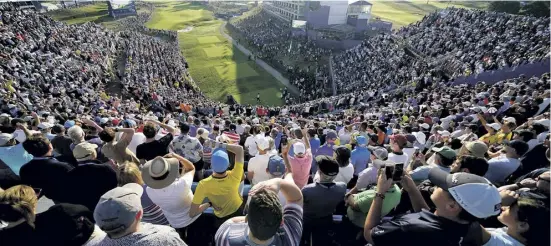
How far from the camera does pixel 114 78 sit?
2694 centimetres

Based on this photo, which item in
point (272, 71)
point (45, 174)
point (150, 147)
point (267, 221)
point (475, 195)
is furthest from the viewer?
point (272, 71)

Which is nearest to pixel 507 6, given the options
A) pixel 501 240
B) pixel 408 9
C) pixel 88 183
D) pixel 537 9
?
pixel 537 9

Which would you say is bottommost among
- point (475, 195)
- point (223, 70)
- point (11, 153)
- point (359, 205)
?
point (223, 70)

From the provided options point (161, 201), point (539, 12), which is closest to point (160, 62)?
point (161, 201)

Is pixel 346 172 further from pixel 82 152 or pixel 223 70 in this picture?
pixel 223 70

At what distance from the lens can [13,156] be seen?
207 inches

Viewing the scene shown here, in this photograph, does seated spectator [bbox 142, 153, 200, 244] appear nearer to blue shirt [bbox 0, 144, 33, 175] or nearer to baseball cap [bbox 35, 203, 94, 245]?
baseball cap [bbox 35, 203, 94, 245]

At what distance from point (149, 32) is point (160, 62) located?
25.6 m

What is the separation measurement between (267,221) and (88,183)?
306 cm

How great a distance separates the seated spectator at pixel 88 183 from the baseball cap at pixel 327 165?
2.91 m

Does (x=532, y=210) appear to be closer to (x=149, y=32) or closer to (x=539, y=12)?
(x=539, y=12)

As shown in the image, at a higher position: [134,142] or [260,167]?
[260,167]

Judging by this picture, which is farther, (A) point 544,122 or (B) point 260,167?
(A) point 544,122

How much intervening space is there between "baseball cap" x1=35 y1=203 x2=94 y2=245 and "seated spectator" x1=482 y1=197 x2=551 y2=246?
3.79 m
